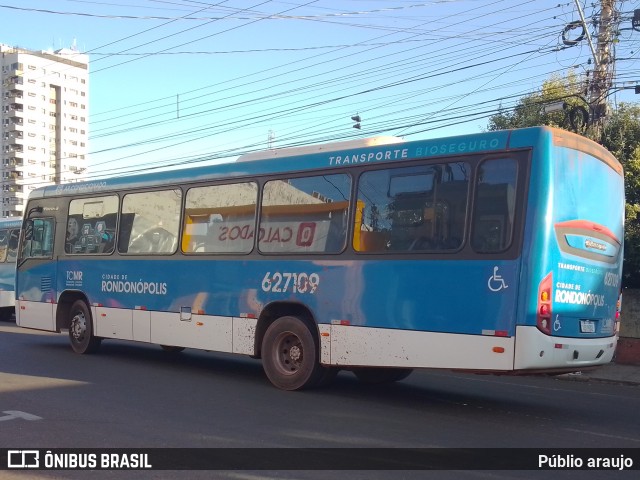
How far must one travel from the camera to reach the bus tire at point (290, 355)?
9992 millimetres

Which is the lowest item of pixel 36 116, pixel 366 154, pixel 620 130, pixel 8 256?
pixel 8 256

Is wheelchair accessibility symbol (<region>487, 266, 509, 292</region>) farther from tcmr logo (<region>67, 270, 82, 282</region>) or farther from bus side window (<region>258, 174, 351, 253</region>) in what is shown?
tcmr logo (<region>67, 270, 82, 282</region>)

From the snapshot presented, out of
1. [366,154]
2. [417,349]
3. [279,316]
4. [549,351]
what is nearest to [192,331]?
[279,316]

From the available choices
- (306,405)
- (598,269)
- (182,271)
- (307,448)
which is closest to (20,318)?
(182,271)

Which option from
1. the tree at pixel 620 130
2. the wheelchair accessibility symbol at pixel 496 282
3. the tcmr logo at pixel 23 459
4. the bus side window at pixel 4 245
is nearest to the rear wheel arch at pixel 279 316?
the wheelchair accessibility symbol at pixel 496 282

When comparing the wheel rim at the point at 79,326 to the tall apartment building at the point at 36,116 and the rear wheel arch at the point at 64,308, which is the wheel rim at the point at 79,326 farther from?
the tall apartment building at the point at 36,116

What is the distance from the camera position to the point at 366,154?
9766 mm

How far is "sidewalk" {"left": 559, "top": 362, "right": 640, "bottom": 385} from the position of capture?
1390 cm

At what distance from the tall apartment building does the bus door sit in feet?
296

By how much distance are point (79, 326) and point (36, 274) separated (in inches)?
74.7

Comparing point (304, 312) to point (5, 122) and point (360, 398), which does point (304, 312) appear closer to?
point (360, 398)

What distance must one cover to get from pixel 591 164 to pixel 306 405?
472 cm

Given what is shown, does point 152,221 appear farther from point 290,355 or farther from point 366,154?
point 366,154

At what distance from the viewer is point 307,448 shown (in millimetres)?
6961
